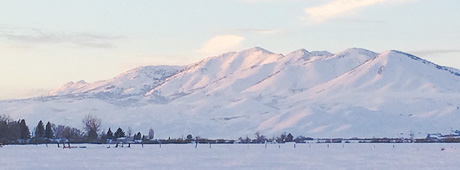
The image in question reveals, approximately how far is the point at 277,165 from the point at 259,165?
7.18 ft

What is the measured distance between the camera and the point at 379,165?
11212cm

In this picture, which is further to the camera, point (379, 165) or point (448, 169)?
point (379, 165)

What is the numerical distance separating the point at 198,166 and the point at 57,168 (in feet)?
55.0

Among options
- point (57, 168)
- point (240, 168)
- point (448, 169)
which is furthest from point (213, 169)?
point (448, 169)

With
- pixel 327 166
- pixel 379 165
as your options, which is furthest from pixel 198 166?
pixel 379 165

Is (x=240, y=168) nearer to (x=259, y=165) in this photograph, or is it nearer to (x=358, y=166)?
(x=259, y=165)

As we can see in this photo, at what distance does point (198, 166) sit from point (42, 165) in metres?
18.4

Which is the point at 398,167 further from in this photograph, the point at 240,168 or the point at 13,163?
the point at 13,163

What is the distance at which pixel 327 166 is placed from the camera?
360ft

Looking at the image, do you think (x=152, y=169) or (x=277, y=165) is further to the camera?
(x=277, y=165)

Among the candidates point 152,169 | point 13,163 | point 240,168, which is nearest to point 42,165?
point 13,163

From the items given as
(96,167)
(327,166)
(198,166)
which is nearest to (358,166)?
(327,166)

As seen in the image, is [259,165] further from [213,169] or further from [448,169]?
[448,169]

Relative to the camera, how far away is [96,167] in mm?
105438
